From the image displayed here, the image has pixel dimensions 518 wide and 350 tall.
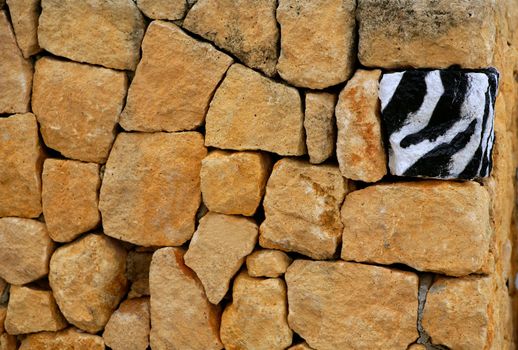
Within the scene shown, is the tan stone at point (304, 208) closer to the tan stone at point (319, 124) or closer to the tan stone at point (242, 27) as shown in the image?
the tan stone at point (319, 124)

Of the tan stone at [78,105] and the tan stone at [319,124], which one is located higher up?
the tan stone at [319,124]

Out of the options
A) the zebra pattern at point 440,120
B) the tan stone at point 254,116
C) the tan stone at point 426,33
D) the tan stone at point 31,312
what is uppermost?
the tan stone at point 426,33

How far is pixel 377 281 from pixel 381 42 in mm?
953

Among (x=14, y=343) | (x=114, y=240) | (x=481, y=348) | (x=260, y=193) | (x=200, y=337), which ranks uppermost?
(x=260, y=193)

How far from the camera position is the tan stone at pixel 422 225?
87.2 inches

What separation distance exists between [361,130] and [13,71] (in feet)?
5.72

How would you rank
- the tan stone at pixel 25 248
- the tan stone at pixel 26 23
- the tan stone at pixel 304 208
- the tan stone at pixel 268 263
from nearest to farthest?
the tan stone at pixel 304 208 < the tan stone at pixel 268 263 < the tan stone at pixel 26 23 < the tan stone at pixel 25 248

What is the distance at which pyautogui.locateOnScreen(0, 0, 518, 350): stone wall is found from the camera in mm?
2242

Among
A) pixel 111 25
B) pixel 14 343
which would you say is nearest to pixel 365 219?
pixel 111 25

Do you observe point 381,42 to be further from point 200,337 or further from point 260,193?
point 200,337

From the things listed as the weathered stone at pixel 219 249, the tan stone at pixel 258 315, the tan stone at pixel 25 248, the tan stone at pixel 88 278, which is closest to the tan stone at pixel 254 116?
the weathered stone at pixel 219 249

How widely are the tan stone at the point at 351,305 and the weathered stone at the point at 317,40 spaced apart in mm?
784

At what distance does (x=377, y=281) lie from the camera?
2357mm

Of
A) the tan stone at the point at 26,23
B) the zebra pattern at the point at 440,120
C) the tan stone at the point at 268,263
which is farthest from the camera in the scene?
the tan stone at the point at 26,23
